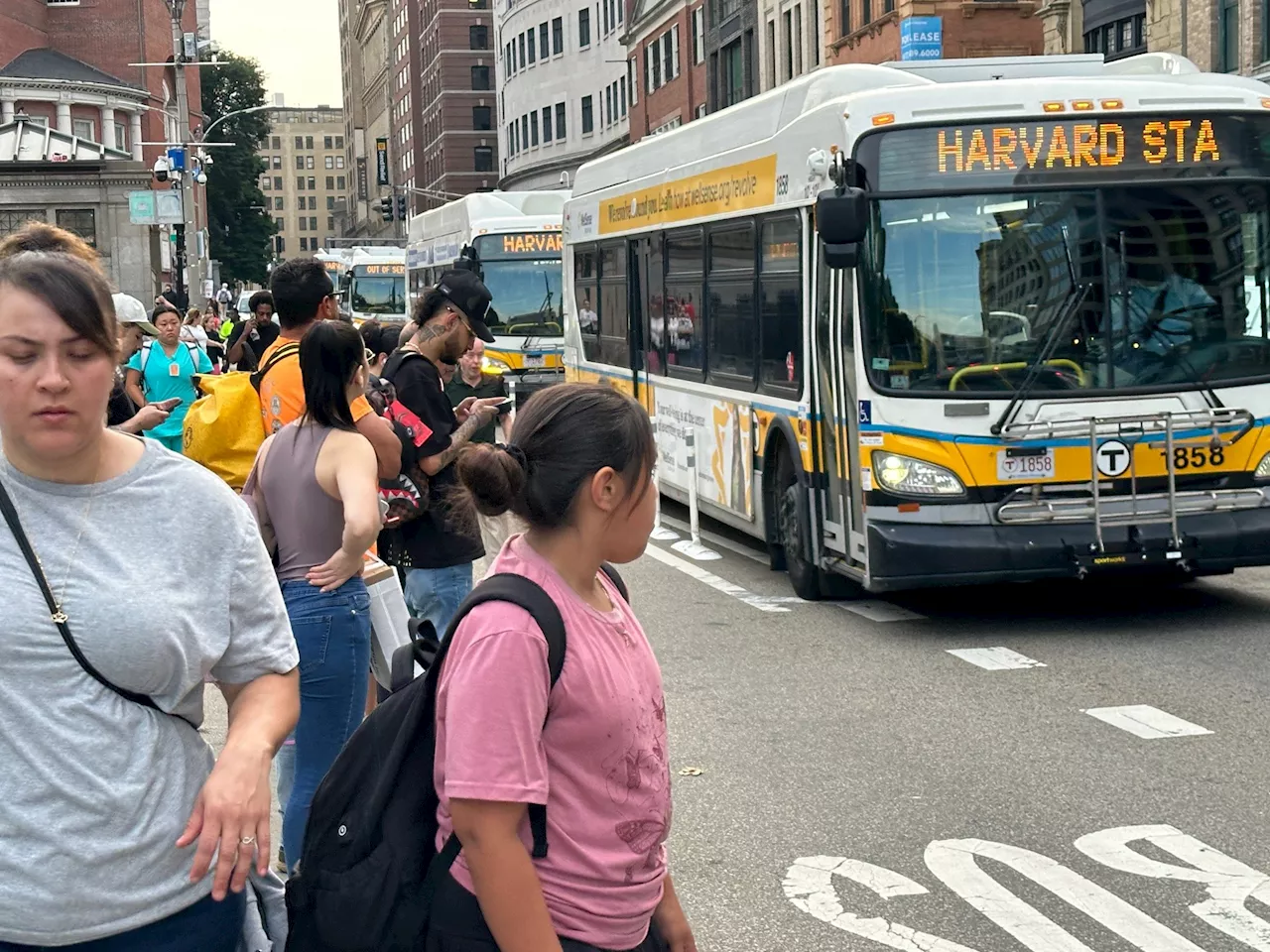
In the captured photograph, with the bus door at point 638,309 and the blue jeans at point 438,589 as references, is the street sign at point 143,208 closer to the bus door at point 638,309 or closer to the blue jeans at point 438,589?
the bus door at point 638,309

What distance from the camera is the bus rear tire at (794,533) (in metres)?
11.4

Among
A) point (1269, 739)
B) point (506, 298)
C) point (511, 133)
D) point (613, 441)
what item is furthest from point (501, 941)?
point (511, 133)

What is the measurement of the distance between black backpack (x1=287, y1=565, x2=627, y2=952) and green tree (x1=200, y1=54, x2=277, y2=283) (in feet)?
320

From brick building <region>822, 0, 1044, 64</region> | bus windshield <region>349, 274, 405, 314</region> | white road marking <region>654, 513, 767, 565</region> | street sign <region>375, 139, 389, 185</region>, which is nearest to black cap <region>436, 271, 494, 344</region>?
white road marking <region>654, 513, 767, 565</region>

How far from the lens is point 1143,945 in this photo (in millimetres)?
5125

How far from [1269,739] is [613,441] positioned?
18.1 ft

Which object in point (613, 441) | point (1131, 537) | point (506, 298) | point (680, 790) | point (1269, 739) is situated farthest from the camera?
point (506, 298)

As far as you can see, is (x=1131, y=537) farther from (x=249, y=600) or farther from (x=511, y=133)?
(x=511, y=133)

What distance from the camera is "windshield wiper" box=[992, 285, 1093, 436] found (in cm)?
994

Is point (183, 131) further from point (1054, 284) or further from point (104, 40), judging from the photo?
point (1054, 284)

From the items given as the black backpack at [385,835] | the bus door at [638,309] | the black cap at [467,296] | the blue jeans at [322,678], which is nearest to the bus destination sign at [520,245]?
the bus door at [638,309]

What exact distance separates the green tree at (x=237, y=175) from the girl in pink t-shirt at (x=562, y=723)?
97.4 meters

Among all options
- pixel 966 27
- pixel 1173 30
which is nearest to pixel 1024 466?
pixel 1173 30

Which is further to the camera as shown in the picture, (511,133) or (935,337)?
(511,133)
